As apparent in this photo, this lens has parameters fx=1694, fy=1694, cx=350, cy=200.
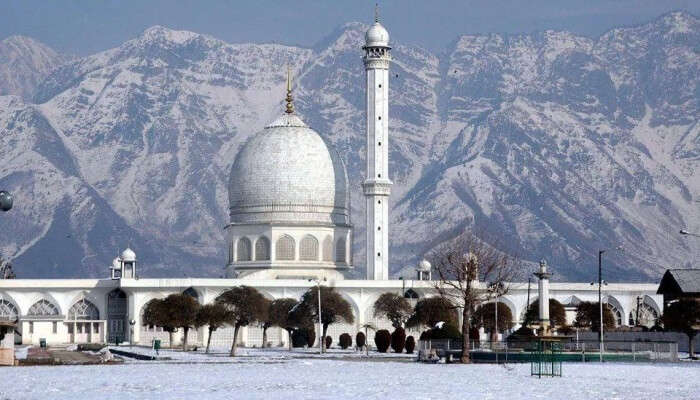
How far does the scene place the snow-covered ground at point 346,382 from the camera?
199 ft

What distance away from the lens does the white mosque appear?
155000 mm

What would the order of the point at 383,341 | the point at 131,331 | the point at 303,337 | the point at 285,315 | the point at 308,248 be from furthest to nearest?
the point at 308,248 → the point at 131,331 → the point at 303,337 → the point at 285,315 → the point at 383,341

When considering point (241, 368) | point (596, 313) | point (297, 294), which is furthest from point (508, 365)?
point (297, 294)

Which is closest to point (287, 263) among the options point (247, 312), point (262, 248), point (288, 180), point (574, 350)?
point (262, 248)

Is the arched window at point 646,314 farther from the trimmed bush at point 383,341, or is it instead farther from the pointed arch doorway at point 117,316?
the pointed arch doorway at point 117,316

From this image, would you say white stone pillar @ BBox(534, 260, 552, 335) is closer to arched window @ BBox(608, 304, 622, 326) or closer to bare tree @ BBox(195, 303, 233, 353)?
bare tree @ BBox(195, 303, 233, 353)

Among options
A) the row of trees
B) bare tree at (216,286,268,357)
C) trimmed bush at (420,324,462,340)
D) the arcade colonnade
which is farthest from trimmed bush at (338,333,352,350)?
trimmed bush at (420,324,462,340)

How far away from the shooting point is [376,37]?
158 m

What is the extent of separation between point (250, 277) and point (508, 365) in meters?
73.1

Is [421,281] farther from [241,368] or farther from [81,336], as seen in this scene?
[241,368]

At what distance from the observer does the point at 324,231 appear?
161625mm

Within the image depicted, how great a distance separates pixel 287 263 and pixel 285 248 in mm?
1953

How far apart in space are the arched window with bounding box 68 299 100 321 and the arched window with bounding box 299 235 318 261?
19943 mm

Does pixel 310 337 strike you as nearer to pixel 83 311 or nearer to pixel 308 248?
pixel 308 248
